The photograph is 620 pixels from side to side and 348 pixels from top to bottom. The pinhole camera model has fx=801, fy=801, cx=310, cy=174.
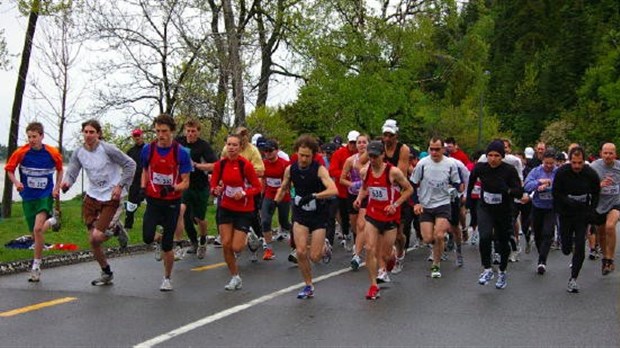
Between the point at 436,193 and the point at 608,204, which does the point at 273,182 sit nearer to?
the point at 436,193

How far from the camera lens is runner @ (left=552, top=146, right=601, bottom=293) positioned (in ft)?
32.9

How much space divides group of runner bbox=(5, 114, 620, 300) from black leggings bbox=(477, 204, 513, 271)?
0.04 feet

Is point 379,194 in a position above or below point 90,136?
below

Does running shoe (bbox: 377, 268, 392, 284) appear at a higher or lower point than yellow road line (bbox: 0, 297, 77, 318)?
lower

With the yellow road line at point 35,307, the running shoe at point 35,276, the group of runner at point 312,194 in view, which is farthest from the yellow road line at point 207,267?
the yellow road line at point 35,307

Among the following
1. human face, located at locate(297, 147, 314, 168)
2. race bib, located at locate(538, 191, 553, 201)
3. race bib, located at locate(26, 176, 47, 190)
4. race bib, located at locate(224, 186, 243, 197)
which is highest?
human face, located at locate(297, 147, 314, 168)

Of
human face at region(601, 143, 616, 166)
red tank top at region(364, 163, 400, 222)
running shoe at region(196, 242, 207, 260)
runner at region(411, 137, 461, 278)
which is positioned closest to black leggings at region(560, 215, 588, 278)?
human face at region(601, 143, 616, 166)

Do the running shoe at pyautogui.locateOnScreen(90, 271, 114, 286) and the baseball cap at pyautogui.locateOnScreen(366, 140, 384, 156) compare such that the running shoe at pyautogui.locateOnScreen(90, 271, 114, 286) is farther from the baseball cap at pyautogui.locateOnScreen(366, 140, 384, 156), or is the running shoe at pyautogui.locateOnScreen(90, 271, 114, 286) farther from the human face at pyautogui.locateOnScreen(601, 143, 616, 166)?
the human face at pyautogui.locateOnScreen(601, 143, 616, 166)

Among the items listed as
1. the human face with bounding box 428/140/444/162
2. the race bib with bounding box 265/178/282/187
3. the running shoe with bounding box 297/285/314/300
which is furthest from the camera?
the race bib with bounding box 265/178/282/187

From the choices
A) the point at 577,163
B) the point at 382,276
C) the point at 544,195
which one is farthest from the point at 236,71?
the point at 577,163

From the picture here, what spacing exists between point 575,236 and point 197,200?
5.48 meters

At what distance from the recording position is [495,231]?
10031 mm

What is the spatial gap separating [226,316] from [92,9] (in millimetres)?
14811

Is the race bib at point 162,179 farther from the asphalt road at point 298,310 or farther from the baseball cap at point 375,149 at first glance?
the baseball cap at point 375,149
